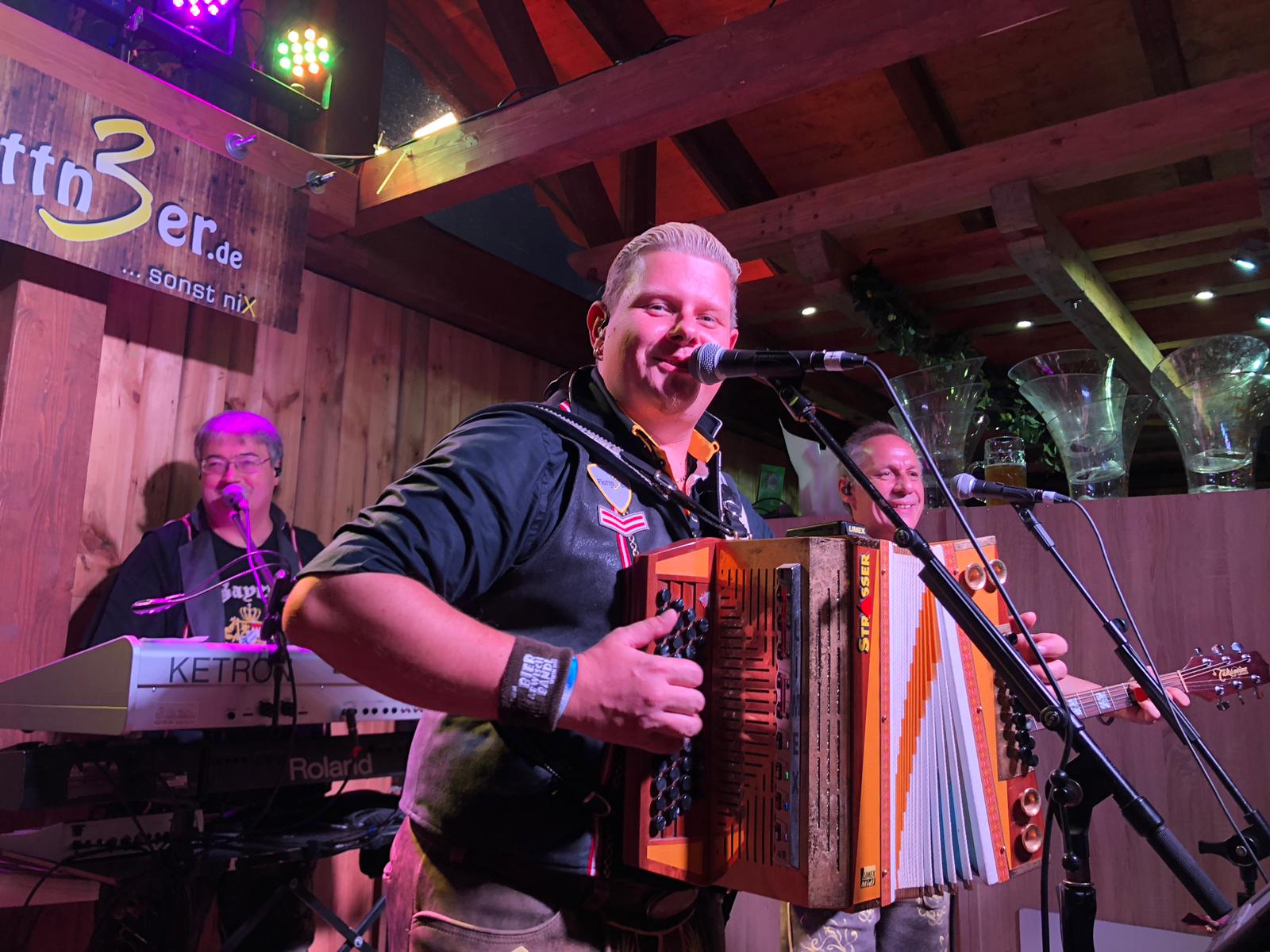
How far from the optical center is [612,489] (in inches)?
56.0

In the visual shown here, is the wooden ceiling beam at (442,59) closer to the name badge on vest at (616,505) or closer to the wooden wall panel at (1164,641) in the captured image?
the wooden wall panel at (1164,641)

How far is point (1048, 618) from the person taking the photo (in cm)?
326

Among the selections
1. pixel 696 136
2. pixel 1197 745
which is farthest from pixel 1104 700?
pixel 696 136

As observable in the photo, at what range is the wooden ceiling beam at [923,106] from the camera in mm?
4375

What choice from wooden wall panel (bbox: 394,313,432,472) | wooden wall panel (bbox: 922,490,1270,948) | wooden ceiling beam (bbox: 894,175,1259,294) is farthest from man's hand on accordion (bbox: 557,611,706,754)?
wooden ceiling beam (bbox: 894,175,1259,294)

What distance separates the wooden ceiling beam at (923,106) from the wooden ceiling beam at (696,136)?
87 centimetres

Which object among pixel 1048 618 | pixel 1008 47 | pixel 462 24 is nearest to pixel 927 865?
pixel 1048 618

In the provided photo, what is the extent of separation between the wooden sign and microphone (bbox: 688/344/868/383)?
2.30 m

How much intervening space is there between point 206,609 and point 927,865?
247 cm

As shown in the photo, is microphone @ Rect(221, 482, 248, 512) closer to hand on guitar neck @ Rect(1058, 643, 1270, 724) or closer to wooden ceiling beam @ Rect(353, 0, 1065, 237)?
wooden ceiling beam @ Rect(353, 0, 1065, 237)

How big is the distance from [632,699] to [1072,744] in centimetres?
60

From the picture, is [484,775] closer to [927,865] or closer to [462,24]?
[927,865]

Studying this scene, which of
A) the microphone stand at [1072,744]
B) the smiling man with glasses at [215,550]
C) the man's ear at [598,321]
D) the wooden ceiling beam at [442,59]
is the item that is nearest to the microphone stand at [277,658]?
the smiling man with glasses at [215,550]

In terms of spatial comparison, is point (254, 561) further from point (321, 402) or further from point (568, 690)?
point (568, 690)
